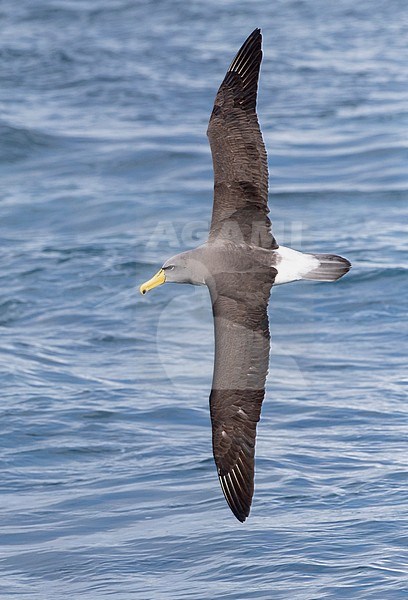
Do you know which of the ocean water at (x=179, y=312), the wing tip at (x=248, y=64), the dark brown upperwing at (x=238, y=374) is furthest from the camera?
the ocean water at (x=179, y=312)

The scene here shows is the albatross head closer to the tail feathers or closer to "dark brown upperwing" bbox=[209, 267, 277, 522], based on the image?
"dark brown upperwing" bbox=[209, 267, 277, 522]

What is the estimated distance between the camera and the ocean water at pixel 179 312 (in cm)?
1160

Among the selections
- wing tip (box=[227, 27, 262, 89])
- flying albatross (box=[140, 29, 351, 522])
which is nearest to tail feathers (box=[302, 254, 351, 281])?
flying albatross (box=[140, 29, 351, 522])

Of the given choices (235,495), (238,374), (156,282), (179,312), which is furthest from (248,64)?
(179,312)

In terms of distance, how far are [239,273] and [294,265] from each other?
1.40ft

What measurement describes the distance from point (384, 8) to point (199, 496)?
17.3m

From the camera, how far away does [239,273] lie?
10.0 meters

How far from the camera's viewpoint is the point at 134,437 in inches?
550

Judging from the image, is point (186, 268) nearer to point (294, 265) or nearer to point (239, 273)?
point (239, 273)

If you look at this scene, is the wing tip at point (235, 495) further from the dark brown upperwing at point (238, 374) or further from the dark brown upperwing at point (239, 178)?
the dark brown upperwing at point (239, 178)

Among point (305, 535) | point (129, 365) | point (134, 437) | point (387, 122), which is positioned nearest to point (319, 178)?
point (387, 122)

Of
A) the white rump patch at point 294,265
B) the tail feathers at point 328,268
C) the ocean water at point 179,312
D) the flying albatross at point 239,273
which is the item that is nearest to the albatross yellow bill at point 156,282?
the flying albatross at point 239,273

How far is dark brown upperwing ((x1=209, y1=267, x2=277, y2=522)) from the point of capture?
9.74 metres

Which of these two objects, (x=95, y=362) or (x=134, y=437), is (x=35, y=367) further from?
(x=134, y=437)
